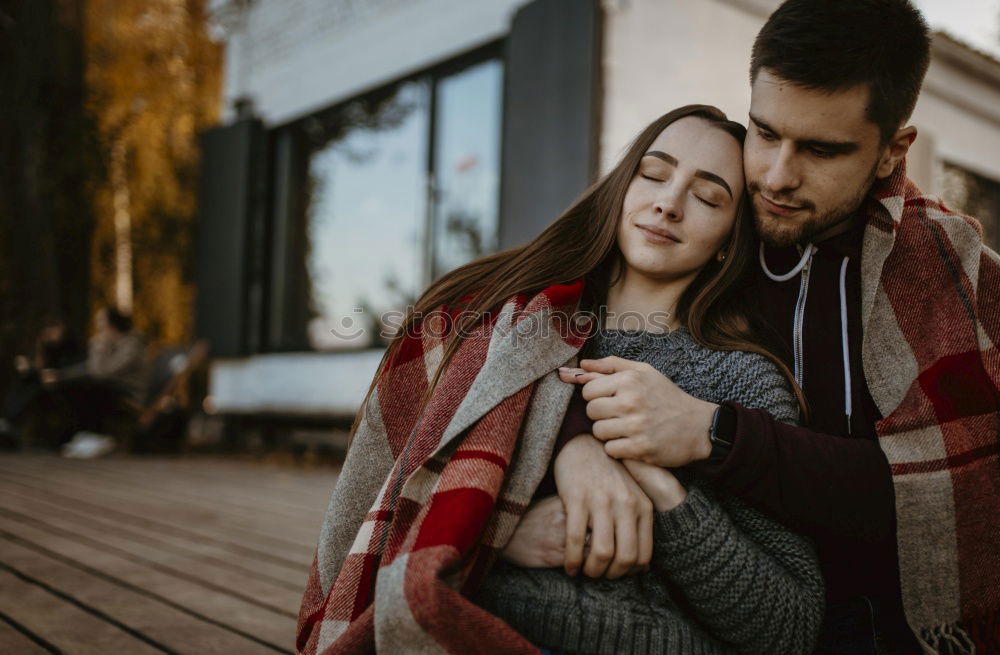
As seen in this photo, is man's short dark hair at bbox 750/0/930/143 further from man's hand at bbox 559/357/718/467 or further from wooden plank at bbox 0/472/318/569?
wooden plank at bbox 0/472/318/569

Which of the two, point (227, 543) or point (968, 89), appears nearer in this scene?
point (227, 543)

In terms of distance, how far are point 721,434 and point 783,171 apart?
0.51 metres

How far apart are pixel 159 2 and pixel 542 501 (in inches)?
517

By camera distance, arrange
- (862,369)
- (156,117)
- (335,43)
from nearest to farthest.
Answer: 1. (862,369)
2. (335,43)
3. (156,117)

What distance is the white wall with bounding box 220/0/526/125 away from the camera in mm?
5359

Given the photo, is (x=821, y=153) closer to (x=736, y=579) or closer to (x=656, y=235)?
(x=656, y=235)

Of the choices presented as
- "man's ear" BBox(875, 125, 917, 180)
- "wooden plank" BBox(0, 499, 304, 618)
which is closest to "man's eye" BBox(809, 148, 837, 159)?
"man's ear" BBox(875, 125, 917, 180)

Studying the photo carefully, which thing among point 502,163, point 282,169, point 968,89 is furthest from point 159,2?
point 968,89

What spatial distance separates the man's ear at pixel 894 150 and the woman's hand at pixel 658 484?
0.74m

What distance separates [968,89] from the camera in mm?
6121

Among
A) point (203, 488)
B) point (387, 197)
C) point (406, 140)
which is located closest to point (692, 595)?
point (203, 488)

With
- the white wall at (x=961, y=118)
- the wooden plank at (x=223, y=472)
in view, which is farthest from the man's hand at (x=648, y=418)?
the white wall at (x=961, y=118)

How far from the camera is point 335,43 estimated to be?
6340mm

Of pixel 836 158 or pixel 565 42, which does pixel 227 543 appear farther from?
pixel 565 42
